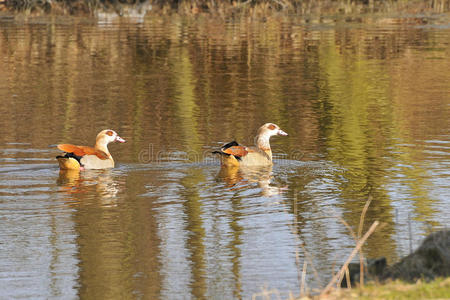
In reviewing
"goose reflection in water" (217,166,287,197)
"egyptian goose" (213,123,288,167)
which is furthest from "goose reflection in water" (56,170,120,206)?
"egyptian goose" (213,123,288,167)

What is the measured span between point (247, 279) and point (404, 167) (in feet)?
20.0

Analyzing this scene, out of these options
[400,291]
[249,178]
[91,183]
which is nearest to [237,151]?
[249,178]

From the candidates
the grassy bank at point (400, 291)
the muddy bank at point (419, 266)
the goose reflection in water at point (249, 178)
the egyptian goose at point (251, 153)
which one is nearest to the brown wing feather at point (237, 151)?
the egyptian goose at point (251, 153)

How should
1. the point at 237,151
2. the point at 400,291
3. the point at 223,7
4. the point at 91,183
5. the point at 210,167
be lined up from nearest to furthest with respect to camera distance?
1. the point at 400,291
2. the point at 91,183
3. the point at 237,151
4. the point at 210,167
5. the point at 223,7

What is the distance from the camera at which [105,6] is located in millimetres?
46938

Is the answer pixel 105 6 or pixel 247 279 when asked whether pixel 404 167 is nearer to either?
pixel 247 279

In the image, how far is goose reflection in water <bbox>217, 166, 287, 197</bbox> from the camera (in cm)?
1290

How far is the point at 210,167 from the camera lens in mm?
14547

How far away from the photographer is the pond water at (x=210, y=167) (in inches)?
358

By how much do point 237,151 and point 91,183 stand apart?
2396 mm

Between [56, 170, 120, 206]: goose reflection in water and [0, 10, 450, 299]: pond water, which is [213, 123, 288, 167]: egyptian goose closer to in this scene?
[0, 10, 450, 299]: pond water

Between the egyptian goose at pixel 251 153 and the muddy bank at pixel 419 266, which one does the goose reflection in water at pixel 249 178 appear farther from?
the muddy bank at pixel 419 266

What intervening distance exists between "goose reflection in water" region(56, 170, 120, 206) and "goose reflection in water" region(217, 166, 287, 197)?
1.68 metres

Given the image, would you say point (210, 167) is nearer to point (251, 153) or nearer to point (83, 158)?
point (251, 153)
